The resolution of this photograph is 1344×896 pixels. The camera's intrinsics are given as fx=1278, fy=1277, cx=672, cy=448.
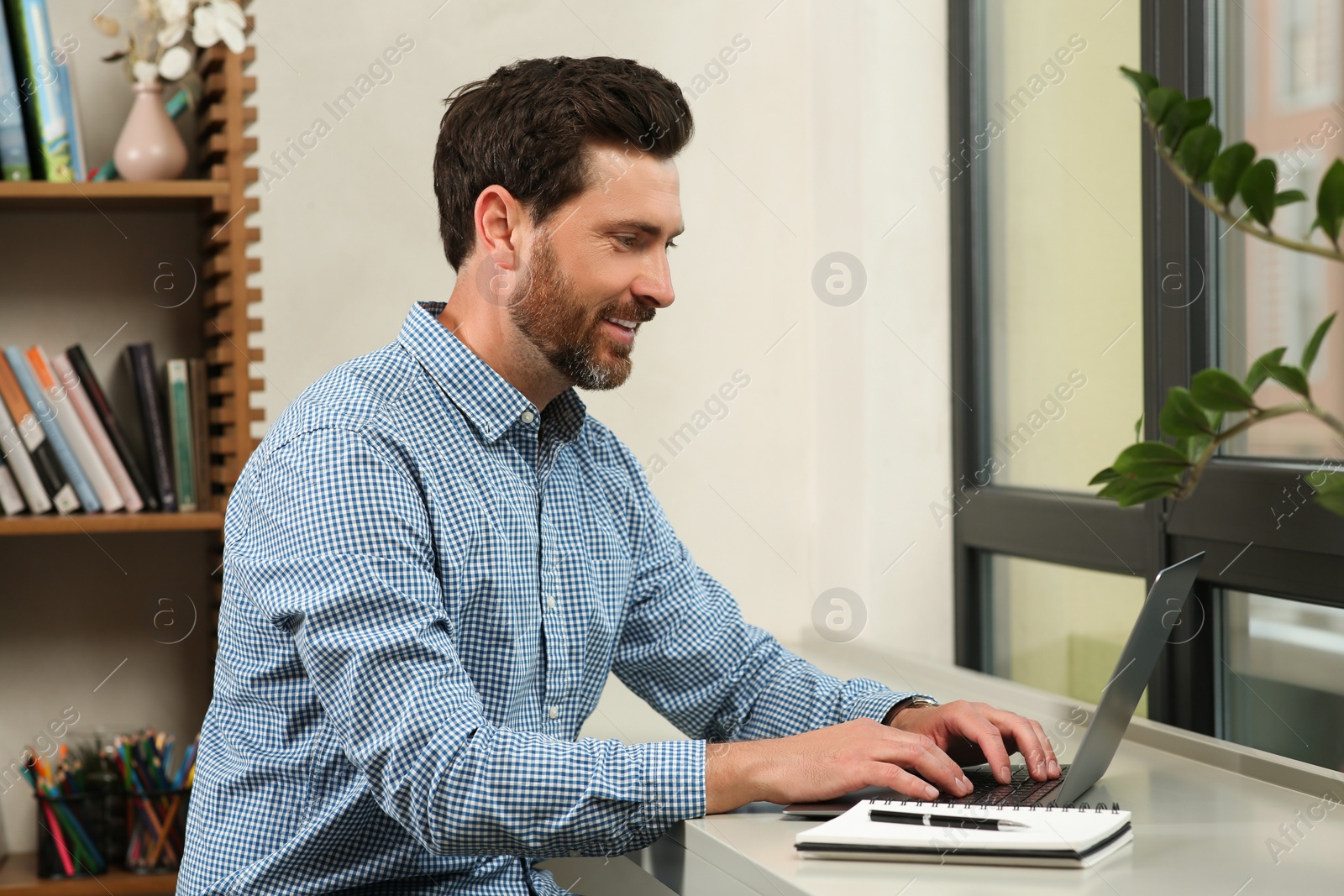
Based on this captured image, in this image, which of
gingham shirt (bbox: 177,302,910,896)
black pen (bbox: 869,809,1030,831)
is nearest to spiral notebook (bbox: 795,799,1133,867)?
black pen (bbox: 869,809,1030,831)

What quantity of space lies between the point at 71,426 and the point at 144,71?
0.52 m

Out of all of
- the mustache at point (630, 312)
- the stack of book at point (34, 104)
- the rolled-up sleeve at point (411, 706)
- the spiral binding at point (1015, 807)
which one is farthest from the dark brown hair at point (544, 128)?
the stack of book at point (34, 104)

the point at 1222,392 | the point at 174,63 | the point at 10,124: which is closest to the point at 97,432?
the point at 10,124

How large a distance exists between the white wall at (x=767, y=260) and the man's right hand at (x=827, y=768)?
1.07 metres

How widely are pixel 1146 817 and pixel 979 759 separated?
0.16m

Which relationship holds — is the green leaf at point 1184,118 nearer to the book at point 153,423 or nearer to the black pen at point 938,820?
the black pen at point 938,820

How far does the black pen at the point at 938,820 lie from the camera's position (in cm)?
99

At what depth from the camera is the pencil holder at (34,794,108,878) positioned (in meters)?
1.80

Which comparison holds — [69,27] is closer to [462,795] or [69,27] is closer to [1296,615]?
[462,795]

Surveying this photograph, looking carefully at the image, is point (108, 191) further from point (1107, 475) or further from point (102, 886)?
point (1107, 475)

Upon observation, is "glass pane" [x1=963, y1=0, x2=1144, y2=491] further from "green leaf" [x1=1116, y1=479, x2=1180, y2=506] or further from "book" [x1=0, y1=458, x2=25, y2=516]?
"book" [x1=0, y1=458, x2=25, y2=516]

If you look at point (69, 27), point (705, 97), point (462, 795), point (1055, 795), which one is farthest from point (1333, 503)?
point (69, 27)

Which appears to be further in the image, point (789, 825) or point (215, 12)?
point (215, 12)

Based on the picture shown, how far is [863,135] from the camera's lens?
211cm
